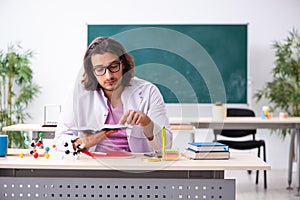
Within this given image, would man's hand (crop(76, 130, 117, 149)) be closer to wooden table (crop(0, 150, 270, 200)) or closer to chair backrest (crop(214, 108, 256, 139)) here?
wooden table (crop(0, 150, 270, 200))

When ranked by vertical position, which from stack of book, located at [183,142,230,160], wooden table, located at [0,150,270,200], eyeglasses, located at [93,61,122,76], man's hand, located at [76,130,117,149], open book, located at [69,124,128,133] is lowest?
wooden table, located at [0,150,270,200]

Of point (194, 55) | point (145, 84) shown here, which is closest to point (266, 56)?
point (194, 55)

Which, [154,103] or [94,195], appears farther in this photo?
[154,103]

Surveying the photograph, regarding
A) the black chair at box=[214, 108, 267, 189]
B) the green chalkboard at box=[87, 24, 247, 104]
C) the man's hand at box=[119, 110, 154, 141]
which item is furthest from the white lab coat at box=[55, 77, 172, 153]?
the green chalkboard at box=[87, 24, 247, 104]

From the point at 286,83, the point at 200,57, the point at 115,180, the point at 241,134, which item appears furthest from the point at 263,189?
the point at 115,180

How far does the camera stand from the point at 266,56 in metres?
6.43

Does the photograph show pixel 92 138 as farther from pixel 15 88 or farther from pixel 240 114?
pixel 15 88

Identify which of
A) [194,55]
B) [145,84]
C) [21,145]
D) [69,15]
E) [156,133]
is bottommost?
[21,145]

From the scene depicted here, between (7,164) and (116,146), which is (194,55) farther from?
(7,164)

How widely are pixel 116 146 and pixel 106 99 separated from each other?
26 centimetres

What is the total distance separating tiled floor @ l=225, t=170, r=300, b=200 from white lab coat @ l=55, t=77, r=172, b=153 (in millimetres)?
2164

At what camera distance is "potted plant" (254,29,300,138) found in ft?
19.9

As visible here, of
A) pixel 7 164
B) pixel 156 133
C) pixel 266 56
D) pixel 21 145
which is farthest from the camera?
pixel 266 56

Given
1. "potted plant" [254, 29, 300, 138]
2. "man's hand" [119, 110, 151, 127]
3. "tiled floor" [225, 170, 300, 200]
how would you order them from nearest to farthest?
"man's hand" [119, 110, 151, 127]
"tiled floor" [225, 170, 300, 200]
"potted plant" [254, 29, 300, 138]
